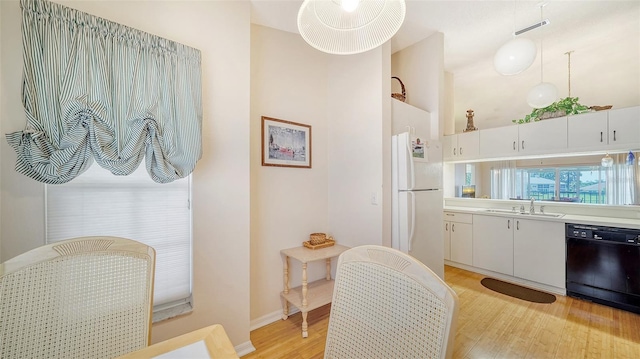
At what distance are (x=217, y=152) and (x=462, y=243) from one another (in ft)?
11.3

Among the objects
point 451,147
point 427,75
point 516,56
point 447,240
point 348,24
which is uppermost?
point 427,75

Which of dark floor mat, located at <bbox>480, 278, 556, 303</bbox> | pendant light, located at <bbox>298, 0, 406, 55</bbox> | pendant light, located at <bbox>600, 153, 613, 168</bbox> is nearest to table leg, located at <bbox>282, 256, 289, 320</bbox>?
pendant light, located at <bbox>298, 0, 406, 55</bbox>

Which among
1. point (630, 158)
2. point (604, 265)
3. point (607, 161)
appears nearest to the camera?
point (604, 265)

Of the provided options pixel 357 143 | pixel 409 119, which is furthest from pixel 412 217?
pixel 409 119

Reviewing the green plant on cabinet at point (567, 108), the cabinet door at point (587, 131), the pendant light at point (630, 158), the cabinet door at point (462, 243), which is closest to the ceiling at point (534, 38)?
the green plant on cabinet at point (567, 108)

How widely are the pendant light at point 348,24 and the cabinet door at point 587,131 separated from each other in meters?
3.01

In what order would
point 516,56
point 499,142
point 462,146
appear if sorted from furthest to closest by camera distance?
point 462,146, point 499,142, point 516,56

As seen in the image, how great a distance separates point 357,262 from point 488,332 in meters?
1.93

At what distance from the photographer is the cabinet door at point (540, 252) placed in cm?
268

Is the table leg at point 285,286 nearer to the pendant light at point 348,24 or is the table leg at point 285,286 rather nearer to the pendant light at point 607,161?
the pendant light at point 348,24

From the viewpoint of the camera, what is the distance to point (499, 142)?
133 inches

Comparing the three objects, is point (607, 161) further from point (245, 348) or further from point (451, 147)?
point (245, 348)

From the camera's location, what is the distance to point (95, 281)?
92 cm

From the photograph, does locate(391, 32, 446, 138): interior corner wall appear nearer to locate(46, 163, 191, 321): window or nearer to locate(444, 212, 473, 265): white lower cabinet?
locate(444, 212, 473, 265): white lower cabinet
